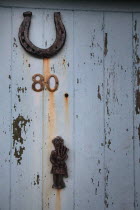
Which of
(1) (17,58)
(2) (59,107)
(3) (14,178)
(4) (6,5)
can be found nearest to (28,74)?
(1) (17,58)

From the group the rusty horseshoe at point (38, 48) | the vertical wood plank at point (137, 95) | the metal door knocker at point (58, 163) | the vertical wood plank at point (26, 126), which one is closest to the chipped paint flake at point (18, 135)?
the vertical wood plank at point (26, 126)

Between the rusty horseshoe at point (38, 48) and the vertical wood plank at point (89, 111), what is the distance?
0.23 feet

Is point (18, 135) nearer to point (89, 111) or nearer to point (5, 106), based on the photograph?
point (5, 106)

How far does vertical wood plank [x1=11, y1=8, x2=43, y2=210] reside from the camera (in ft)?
4.27

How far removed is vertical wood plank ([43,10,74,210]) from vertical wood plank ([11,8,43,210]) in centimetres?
3

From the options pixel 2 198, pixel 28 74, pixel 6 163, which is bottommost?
pixel 2 198

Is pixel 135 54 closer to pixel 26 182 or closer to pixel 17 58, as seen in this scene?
pixel 17 58

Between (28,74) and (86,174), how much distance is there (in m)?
0.50

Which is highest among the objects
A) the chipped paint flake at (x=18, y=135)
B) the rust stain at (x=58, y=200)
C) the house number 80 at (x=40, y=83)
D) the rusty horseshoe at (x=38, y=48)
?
the rusty horseshoe at (x=38, y=48)

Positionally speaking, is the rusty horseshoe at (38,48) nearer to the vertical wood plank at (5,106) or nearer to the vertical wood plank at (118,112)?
the vertical wood plank at (5,106)

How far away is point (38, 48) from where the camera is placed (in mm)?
1312

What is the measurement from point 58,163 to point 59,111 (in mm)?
221

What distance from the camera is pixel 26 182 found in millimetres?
1306

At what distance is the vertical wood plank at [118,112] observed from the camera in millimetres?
1353
